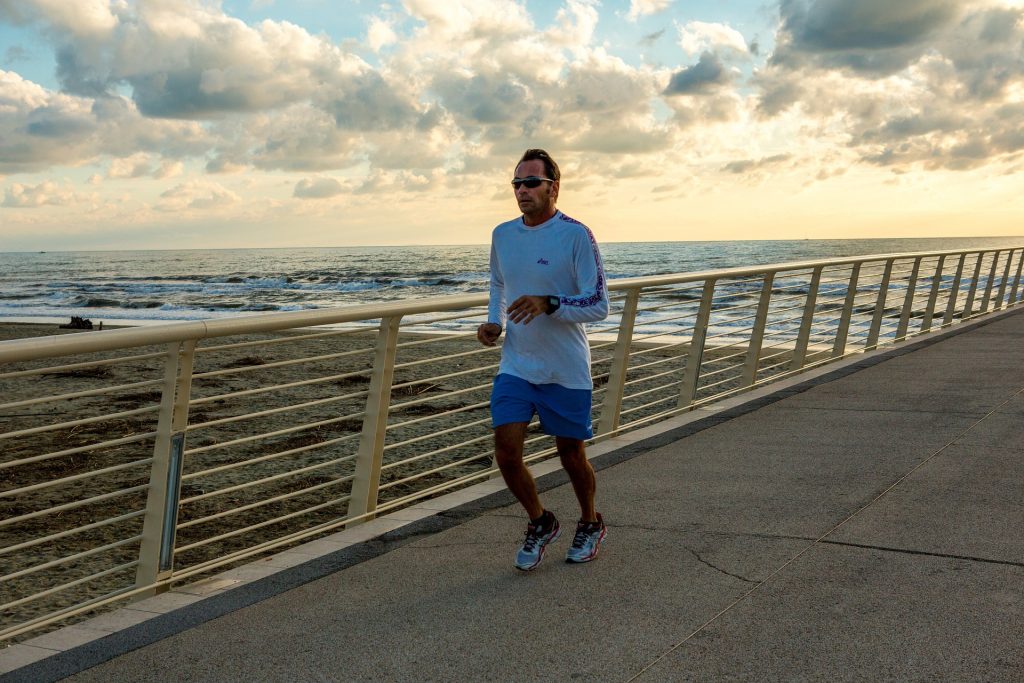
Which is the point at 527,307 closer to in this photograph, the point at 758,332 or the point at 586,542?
the point at 586,542

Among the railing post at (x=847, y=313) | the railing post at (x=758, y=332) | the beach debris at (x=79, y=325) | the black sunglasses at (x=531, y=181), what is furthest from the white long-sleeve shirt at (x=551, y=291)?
the beach debris at (x=79, y=325)

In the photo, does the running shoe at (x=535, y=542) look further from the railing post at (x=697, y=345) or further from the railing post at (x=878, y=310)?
the railing post at (x=878, y=310)

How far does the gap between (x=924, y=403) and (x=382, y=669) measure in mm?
6592

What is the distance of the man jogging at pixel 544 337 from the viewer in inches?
172

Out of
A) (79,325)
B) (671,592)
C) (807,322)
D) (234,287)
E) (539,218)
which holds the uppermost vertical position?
(539,218)

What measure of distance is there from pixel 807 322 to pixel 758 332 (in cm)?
113

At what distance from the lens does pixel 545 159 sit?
4426 millimetres

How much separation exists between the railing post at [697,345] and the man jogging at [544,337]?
3.80 m

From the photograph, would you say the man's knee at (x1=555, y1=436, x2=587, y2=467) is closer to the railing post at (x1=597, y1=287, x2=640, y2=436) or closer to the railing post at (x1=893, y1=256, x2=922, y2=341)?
the railing post at (x1=597, y1=287, x2=640, y2=436)

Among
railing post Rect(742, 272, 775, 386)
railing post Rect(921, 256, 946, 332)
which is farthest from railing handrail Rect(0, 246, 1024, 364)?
railing post Rect(921, 256, 946, 332)

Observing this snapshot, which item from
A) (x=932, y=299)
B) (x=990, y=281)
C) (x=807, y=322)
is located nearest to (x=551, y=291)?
(x=807, y=322)

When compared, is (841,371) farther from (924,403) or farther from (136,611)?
(136,611)

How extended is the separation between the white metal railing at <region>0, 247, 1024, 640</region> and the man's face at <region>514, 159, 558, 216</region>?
0.72 m

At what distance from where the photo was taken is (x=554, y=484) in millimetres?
6184
